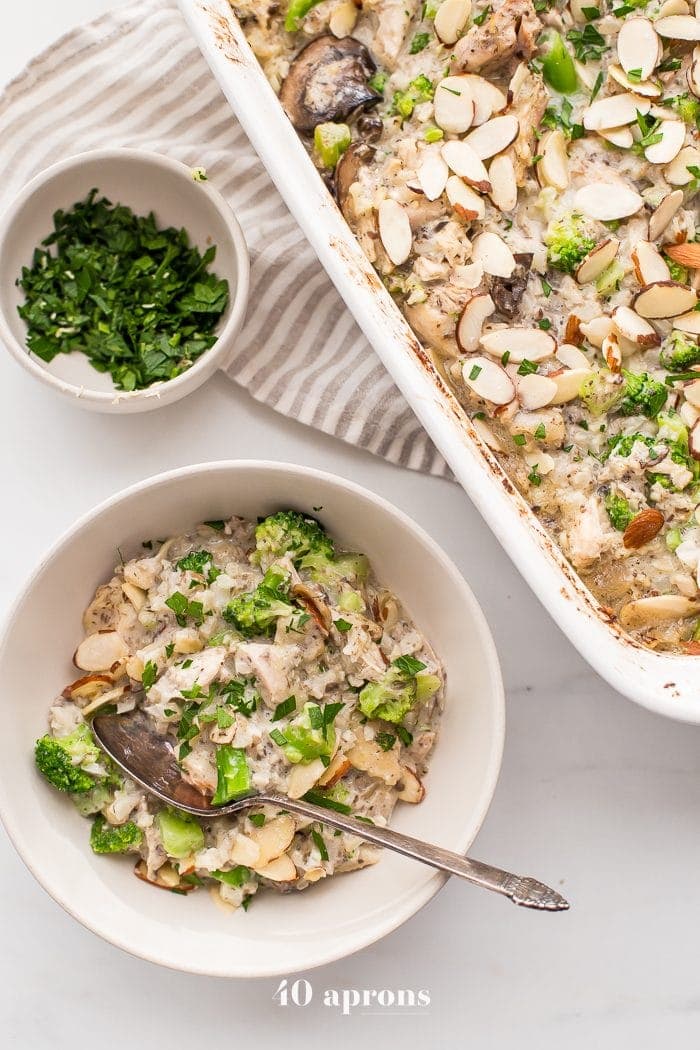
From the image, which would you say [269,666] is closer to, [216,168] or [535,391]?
[535,391]

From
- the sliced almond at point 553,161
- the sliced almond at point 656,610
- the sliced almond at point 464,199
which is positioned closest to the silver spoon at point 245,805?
the sliced almond at point 656,610

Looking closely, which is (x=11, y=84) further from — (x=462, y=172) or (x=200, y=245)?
(x=462, y=172)

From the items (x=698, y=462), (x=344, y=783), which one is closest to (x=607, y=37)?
(x=698, y=462)

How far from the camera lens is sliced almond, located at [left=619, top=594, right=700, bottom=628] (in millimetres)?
1725

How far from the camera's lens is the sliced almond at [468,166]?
176 centimetres

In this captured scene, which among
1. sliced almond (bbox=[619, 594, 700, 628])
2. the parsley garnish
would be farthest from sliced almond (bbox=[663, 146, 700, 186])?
the parsley garnish

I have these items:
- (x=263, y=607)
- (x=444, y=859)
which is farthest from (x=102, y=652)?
(x=444, y=859)

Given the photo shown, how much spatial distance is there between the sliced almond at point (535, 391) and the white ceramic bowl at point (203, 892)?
1.02 ft

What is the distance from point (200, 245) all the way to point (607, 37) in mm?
917

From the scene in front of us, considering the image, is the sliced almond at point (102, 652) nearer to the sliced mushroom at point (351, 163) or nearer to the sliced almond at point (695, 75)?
→ the sliced mushroom at point (351, 163)

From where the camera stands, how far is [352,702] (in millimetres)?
1838

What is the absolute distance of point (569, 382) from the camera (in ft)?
5.67

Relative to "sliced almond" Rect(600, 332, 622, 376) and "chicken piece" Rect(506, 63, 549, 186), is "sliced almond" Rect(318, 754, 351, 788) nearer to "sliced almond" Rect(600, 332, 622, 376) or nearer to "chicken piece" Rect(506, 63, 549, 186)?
"sliced almond" Rect(600, 332, 622, 376)

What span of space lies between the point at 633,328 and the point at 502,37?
58 centimetres
